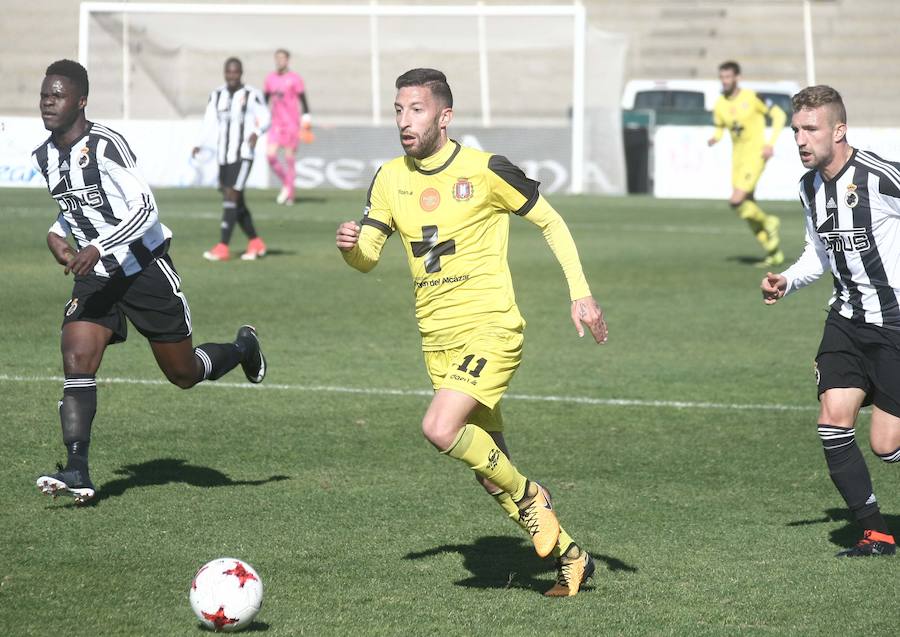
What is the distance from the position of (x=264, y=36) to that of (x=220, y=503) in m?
25.3

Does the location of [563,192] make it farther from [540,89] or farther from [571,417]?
[571,417]

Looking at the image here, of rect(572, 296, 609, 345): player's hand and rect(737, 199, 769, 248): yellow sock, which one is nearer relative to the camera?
rect(572, 296, 609, 345): player's hand

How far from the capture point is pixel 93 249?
6363 mm

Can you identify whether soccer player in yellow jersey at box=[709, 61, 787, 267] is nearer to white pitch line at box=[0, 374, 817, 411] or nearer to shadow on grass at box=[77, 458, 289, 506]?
white pitch line at box=[0, 374, 817, 411]

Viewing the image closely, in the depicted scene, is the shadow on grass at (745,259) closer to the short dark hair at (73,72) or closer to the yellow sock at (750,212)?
the yellow sock at (750,212)

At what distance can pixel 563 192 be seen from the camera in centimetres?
2858

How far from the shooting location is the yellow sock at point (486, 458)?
5121 millimetres

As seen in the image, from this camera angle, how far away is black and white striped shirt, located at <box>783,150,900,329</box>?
5.98 m

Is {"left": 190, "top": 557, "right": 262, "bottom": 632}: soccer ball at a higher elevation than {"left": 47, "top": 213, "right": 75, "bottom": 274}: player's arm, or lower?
lower

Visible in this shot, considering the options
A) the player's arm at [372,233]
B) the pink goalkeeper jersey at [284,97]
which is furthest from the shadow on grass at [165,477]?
the pink goalkeeper jersey at [284,97]

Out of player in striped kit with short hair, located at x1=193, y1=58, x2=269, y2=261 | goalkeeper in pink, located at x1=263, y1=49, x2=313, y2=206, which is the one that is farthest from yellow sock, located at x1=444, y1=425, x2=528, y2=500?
goalkeeper in pink, located at x1=263, y1=49, x2=313, y2=206

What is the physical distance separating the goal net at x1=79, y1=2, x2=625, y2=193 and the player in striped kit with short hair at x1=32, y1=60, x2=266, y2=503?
20.3m

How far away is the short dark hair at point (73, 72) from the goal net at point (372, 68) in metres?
20.3

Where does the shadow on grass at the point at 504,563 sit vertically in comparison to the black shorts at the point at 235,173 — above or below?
below
